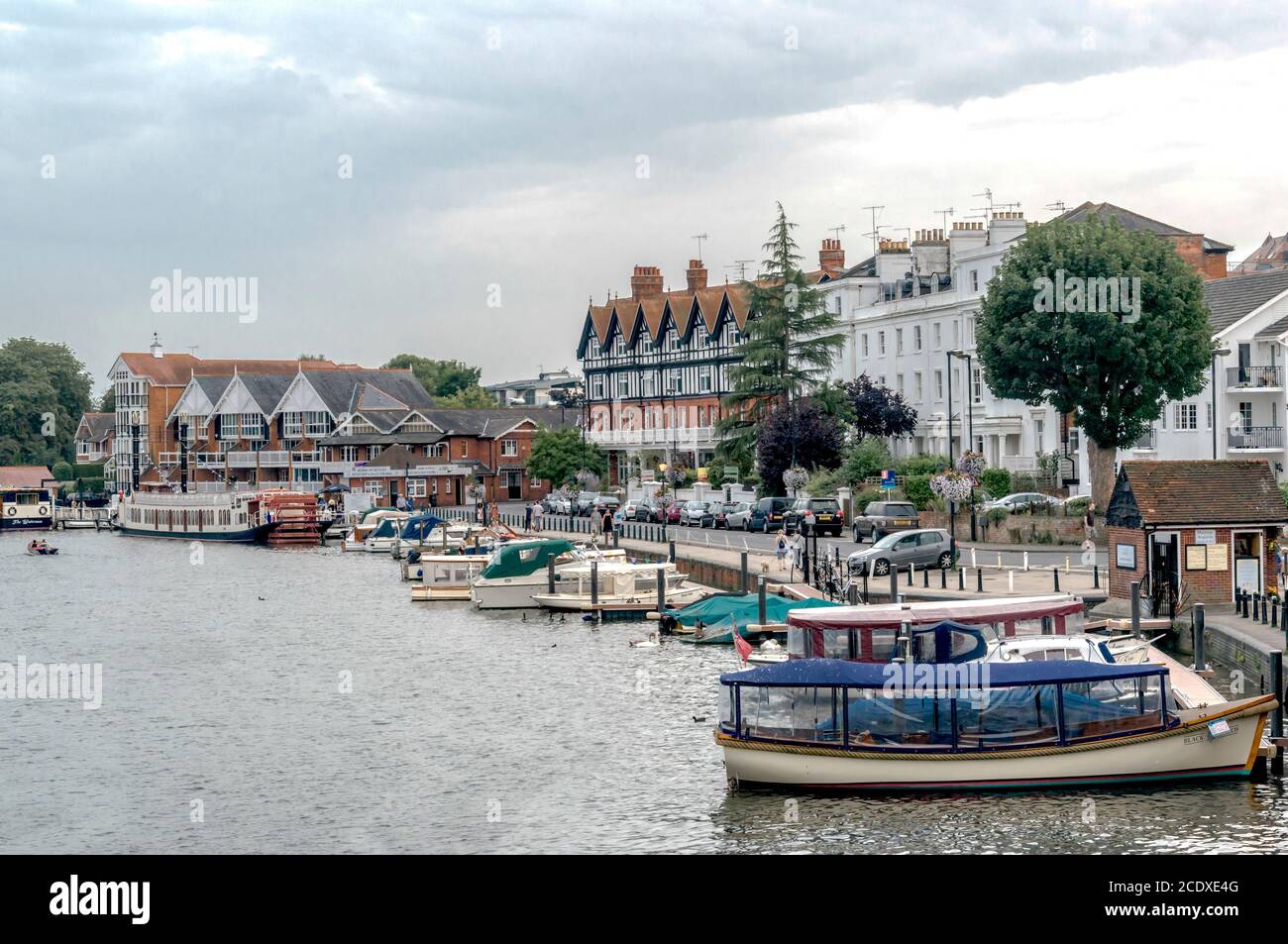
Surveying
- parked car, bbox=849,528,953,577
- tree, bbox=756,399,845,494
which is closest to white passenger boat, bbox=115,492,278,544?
tree, bbox=756,399,845,494

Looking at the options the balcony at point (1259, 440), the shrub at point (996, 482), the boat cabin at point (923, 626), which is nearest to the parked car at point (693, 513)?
the shrub at point (996, 482)

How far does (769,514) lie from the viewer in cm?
7712

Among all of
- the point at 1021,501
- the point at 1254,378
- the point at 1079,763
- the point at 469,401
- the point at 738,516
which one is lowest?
the point at 1079,763

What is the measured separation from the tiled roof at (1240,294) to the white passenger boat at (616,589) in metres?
29.3

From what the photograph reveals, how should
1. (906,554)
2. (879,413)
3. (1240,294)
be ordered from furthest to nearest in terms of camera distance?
(879,413)
(1240,294)
(906,554)

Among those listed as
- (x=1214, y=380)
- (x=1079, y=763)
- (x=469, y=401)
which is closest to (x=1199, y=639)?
(x=1079, y=763)

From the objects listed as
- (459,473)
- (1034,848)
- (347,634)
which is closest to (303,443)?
(459,473)

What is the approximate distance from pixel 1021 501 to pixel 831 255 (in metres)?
54.2

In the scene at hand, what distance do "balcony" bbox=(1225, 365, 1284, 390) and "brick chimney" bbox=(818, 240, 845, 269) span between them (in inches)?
1896

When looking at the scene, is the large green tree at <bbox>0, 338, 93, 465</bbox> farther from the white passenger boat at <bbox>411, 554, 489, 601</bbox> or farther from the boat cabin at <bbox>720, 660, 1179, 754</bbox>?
the boat cabin at <bbox>720, 660, 1179, 754</bbox>

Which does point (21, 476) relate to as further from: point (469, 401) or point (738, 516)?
point (738, 516)

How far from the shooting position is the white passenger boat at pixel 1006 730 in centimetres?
2834

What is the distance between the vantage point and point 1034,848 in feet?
84.0
